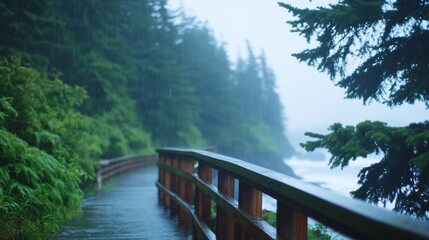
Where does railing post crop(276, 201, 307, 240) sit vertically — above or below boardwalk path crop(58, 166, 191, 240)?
above

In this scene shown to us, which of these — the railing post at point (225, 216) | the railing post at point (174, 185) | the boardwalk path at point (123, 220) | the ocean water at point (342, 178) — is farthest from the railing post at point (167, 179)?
the railing post at point (225, 216)

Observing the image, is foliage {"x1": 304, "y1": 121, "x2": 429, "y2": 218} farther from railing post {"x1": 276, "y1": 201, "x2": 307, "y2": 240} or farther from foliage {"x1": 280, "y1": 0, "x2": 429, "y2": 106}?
railing post {"x1": 276, "y1": 201, "x2": 307, "y2": 240}

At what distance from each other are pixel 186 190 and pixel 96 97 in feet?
76.3

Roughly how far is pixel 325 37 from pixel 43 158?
16.9 ft

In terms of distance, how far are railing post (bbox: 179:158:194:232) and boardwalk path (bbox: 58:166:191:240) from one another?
0.16 metres

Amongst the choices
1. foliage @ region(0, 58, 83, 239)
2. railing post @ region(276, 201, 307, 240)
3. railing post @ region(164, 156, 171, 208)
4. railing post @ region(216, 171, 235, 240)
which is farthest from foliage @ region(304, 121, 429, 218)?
foliage @ region(0, 58, 83, 239)

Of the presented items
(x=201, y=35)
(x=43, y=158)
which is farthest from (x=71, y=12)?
(x=201, y=35)

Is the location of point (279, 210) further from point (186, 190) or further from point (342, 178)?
point (342, 178)

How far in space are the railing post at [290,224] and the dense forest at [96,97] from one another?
377cm

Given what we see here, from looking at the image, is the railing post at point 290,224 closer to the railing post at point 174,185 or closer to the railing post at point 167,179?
the railing post at point 174,185

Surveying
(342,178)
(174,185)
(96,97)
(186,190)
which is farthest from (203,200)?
(342,178)

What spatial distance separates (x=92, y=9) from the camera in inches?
1156

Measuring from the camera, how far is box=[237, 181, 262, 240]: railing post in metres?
3.83

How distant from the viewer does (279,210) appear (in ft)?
10.2
